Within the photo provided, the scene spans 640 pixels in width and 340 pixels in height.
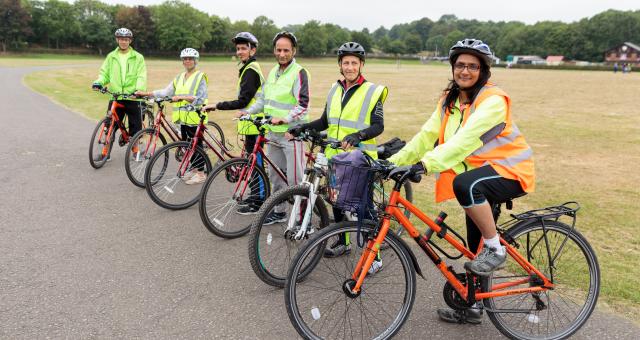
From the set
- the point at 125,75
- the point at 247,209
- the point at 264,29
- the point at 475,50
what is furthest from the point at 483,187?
the point at 264,29

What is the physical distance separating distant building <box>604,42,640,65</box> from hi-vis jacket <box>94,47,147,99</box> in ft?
451

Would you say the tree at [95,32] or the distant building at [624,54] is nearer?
the tree at [95,32]

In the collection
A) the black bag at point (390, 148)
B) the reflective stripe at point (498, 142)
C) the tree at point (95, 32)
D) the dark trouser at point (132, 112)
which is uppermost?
the tree at point (95, 32)

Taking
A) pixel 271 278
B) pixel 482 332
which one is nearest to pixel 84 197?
pixel 271 278

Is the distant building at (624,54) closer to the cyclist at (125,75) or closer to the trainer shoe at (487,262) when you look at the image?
the cyclist at (125,75)

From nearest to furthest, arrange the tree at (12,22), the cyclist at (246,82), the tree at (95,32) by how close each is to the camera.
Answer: the cyclist at (246,82) → the tree at (12,22) → the tree at (95,32)

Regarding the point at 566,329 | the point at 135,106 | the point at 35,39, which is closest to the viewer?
the point at 566,329

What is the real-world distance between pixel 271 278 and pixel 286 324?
55 cm

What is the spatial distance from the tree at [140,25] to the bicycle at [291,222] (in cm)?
10103

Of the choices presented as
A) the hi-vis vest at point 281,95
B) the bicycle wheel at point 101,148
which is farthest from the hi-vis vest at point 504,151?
the bicycle wheel at point 101,148

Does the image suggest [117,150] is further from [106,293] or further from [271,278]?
[271,278]

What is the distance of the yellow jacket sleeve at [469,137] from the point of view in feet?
8.78

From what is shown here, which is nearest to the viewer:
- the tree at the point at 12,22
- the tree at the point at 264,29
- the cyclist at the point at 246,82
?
the cyclist at the point at 246,82

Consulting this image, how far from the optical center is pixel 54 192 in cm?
616
